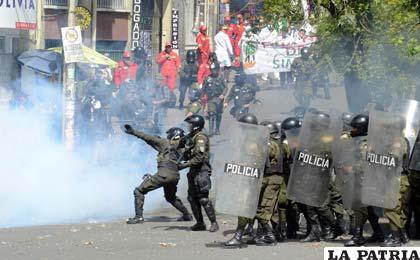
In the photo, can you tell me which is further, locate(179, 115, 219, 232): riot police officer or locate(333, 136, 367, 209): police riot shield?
locate(179, 115, 219, 232): riot police officer

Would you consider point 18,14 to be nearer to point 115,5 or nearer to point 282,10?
point 115,5

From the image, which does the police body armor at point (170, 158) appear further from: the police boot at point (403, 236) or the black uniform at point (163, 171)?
the police boot at point (403, 236)

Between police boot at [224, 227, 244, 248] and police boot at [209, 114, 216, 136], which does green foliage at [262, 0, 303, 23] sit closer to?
police boot at [224, 227, 244, 248]

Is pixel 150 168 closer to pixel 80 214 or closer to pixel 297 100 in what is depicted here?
pixel 80 214

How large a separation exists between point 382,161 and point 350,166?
49 cm

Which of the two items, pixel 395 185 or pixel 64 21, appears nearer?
pixel 395 185

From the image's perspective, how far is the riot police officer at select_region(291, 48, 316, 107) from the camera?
2644 centimetres

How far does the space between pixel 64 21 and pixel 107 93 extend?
7.20 metres

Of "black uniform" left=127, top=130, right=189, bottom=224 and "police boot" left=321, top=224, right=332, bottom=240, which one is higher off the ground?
"black uniform" left=127, top=130, right=189, bottom=224

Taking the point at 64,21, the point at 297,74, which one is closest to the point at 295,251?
the point at 297,74

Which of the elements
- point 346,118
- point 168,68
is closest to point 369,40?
point 346,118

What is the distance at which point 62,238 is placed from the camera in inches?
574

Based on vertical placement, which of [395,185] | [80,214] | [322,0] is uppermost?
[322,0]

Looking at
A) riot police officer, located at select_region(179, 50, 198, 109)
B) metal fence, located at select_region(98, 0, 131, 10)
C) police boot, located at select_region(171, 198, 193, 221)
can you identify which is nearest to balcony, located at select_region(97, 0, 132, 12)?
metal fence, located at select_region(98, 0, 131, 10)
